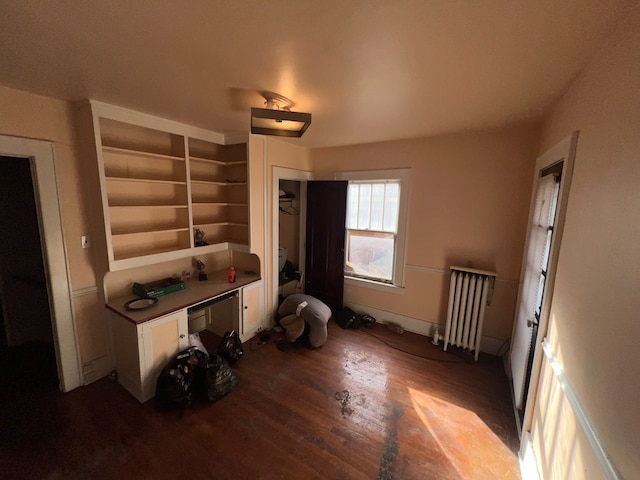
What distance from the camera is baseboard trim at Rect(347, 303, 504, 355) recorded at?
2.94m

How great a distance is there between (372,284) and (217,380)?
2.25m

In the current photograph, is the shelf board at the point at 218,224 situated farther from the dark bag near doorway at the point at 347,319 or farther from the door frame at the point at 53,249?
the dark bag near doorway at the point at 347,319

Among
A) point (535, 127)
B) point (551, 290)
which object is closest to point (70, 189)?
point (551, 290)

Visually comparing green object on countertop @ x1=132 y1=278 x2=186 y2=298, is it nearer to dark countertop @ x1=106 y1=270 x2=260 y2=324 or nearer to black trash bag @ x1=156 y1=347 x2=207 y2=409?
dark countertop @ x1=106 y1=270 x2=260 y2=324

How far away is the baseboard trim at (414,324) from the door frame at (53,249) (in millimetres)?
3106

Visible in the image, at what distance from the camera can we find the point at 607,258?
0.99 m

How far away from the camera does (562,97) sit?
1775 millimetres

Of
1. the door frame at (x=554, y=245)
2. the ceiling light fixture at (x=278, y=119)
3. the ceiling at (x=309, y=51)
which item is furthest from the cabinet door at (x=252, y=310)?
the door frame at (x=554, y=245)

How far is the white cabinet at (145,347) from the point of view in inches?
83.9

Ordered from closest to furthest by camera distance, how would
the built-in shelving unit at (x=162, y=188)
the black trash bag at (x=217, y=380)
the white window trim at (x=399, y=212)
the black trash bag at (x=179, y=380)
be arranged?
the black trash bag at (x=179, y=380) < the black trash bag at (x=217, y=380) < the built-in shelving unit at (x=162, y=188) < the white window trim at (x=399, y=212)

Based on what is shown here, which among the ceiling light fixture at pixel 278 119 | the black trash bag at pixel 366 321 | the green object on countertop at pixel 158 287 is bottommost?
the black trash bag at pixel 366 321

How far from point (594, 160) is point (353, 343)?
2715 millimetres

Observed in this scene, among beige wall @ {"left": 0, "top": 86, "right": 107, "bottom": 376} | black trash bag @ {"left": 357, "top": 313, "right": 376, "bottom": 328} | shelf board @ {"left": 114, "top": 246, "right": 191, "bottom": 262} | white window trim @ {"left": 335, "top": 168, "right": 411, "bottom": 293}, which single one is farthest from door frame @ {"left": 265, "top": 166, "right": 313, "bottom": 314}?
beige wall @ {"left": 0, "top": 86, "right": 107, "bottom": 376}

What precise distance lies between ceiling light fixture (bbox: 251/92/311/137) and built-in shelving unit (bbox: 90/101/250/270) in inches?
46.2
